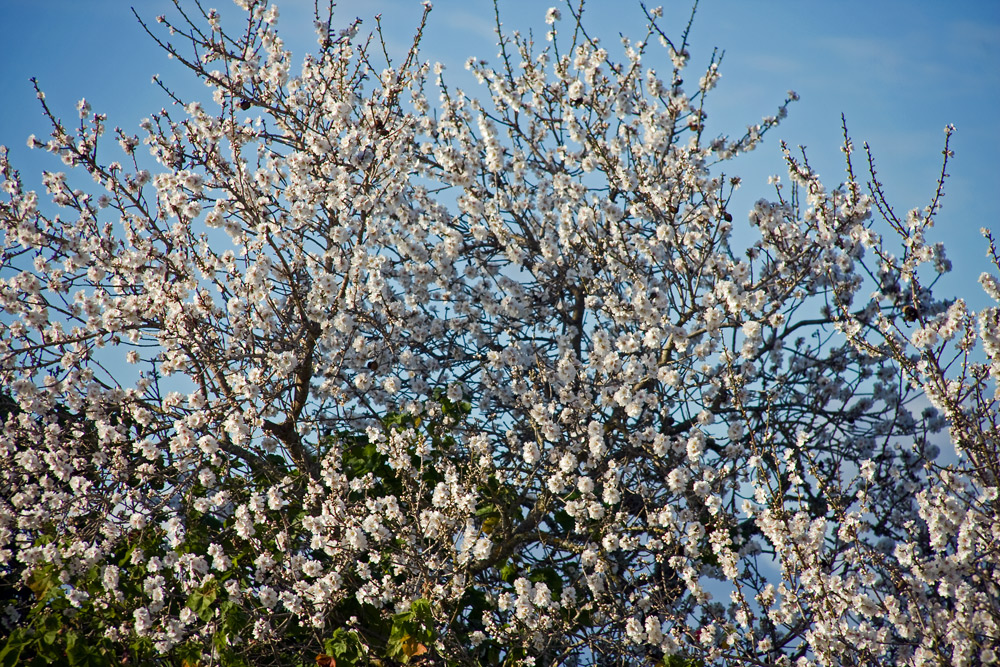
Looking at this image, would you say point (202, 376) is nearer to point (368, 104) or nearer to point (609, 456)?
point (368, 104)

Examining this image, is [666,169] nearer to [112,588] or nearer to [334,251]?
[334,251]

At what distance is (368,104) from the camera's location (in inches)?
238

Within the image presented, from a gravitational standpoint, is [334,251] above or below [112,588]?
above

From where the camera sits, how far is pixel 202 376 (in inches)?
222

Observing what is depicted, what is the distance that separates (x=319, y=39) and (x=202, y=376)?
2.77 m

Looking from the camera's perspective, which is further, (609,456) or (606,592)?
(609,456)

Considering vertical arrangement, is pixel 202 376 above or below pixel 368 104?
below

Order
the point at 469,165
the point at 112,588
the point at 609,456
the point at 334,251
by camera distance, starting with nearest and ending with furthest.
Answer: the point at 112,588 < the point at 334,251 < the point at 609,456 < the point at 469,165

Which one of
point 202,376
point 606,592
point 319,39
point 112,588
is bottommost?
point 112,588

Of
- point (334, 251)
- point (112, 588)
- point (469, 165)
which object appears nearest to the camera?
point (112, 588)

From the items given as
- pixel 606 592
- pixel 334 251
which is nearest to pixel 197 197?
pixel 334 251

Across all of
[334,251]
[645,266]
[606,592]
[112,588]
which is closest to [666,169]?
→ [645,266]

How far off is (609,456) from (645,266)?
1.55m

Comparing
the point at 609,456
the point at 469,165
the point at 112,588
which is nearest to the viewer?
the point at 112,588
